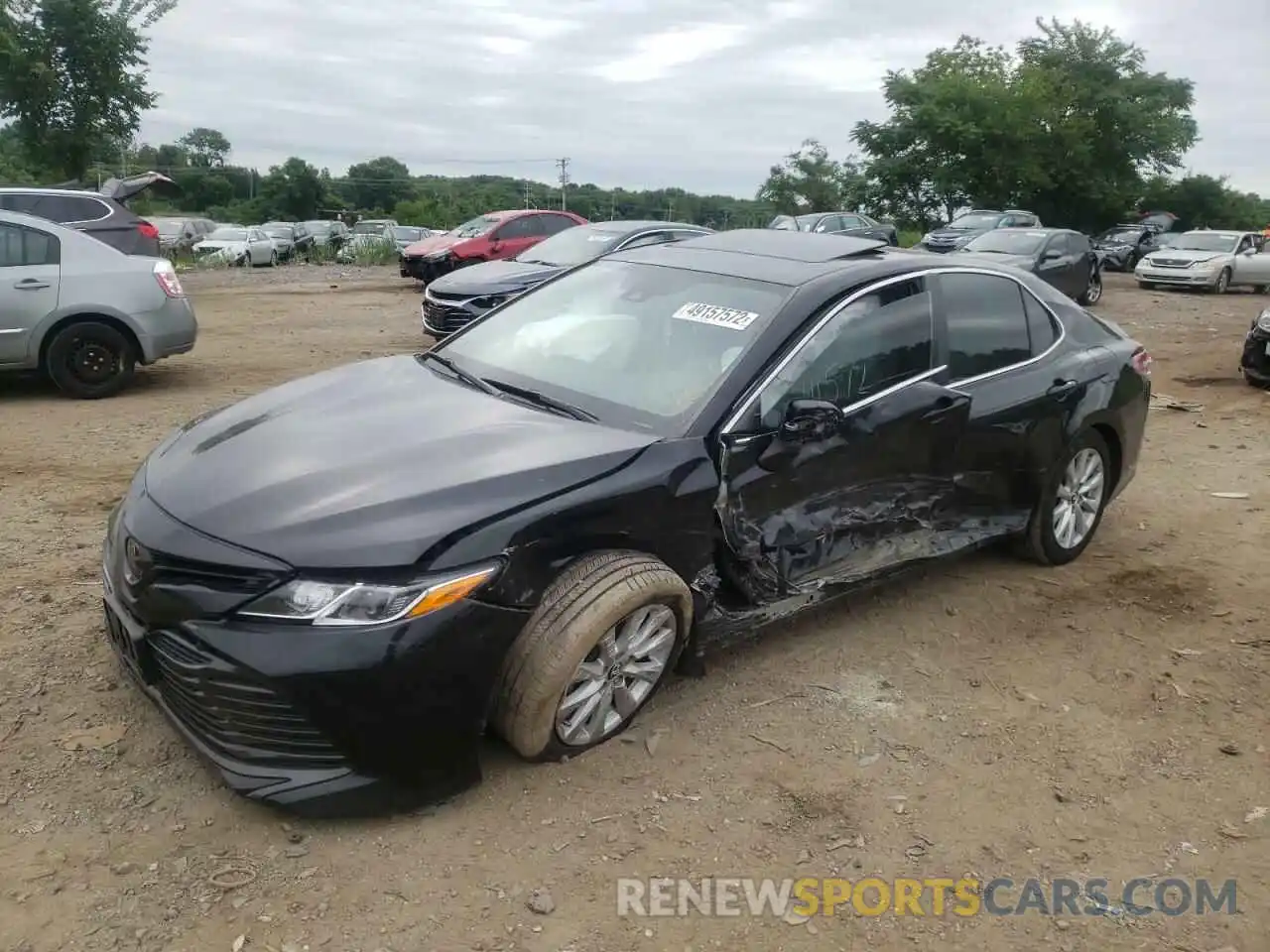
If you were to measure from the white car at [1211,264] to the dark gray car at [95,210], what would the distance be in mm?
19766

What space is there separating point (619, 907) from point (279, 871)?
89 cm

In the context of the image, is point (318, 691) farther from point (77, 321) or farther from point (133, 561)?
point (77, 321)

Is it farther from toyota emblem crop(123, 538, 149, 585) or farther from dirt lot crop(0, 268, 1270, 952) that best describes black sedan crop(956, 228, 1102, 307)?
toyota emblem crop(123, 538, 149, 585)

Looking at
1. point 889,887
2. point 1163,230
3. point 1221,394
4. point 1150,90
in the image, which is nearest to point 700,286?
point 889,887

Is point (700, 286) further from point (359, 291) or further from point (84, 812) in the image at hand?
point (359, 291)

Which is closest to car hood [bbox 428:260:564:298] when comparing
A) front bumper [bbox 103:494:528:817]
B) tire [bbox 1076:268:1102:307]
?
front bumper [bbox 103:494:528:817]

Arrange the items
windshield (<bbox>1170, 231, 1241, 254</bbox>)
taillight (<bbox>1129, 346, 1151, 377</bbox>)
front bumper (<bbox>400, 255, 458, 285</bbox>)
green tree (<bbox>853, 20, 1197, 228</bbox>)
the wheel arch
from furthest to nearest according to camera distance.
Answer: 1. green tree (<bbox>853, 20, 1197, 228</bbox>)
2. windshield (<bbox>1170, 231, 1241, 254</bbox>)
3. front bumper (<bbox>400, 255, 458, 285</bbox>)
4. the wheel arch
5. taillight (<bbox>1129, 346, 1151, 377</bbox>)

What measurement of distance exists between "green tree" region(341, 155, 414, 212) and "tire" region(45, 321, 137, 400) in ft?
206

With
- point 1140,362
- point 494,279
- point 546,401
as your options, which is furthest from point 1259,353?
point 546,401

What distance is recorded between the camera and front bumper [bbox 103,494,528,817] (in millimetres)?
2666

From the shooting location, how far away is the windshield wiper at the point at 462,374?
3830 mm

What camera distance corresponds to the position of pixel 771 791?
10.4 ft

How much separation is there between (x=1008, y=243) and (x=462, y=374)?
52.2 ft

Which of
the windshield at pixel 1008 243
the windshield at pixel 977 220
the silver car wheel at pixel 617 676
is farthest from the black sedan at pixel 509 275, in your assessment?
the windshield at pixel 977 220
